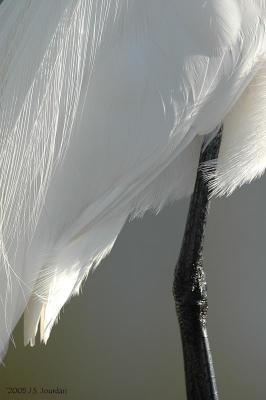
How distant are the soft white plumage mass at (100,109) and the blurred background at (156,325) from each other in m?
0.80

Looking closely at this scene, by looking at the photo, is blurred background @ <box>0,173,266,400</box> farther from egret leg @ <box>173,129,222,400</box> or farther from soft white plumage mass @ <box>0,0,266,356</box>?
soft white plumage mass @ <box>0,0,266,356</box>

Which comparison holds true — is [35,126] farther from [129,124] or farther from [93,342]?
[93,342]

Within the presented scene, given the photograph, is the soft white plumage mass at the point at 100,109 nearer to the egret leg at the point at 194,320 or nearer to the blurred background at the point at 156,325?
the egret leg at the point at 194,320

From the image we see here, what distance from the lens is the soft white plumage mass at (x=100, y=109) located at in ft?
3.22

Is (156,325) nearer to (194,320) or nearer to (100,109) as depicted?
(194,320)

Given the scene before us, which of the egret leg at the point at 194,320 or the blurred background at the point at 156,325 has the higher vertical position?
the blurred background at the point at 156,325

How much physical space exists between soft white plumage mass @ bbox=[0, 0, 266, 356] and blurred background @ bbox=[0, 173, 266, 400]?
31.4 inches

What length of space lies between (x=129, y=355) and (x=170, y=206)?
35cm

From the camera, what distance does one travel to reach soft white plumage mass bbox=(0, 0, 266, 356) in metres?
0.98

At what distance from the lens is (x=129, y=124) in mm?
979

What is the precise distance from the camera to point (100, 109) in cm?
99

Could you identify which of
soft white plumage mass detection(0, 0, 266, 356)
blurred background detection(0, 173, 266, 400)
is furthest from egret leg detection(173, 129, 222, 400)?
blurred background detection(0, 173, 266, 400)

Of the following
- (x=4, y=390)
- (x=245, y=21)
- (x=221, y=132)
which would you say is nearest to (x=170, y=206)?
(x=4, y=390)

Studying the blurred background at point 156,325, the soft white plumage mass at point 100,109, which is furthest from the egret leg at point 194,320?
the blurred background at point 156,325
